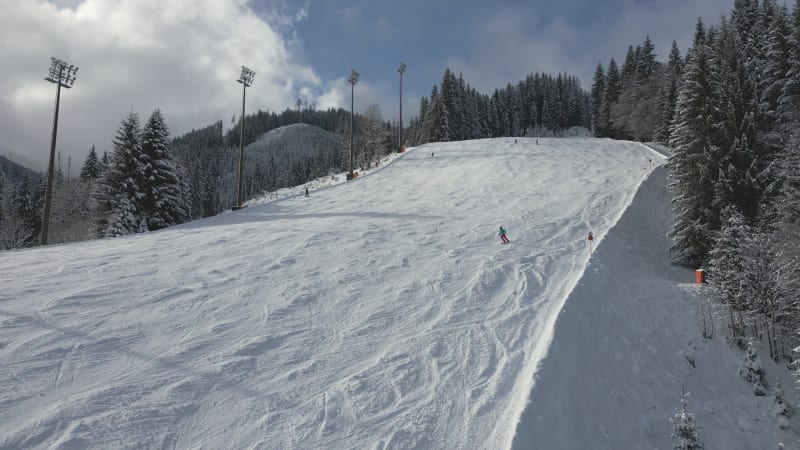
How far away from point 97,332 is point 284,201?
1779 cm

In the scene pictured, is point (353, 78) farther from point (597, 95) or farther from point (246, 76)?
point (597, 95)

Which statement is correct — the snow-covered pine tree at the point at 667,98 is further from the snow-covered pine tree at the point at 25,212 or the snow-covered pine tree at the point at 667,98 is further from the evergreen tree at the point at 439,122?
the snow-covered pine tree at the point at 25,212

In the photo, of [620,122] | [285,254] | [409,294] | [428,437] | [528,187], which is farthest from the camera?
[620,122]

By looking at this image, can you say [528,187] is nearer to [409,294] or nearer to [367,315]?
[409,294]

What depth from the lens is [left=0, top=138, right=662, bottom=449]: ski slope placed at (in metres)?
5.58

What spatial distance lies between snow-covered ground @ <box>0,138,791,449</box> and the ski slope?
4 cm

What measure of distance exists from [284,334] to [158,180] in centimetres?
2340

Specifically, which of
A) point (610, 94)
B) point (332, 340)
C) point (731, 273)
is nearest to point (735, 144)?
point (731, 273)

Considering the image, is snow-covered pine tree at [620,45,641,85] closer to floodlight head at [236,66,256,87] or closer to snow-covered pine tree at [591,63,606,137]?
snow-covered pine tree at [591,63,606,137]

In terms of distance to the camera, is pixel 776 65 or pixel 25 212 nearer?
pixel 776 65

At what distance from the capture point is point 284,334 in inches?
315

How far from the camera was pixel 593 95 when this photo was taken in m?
70.2

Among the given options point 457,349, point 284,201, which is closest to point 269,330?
point 457,349

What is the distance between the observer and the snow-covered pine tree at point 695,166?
14.3m
